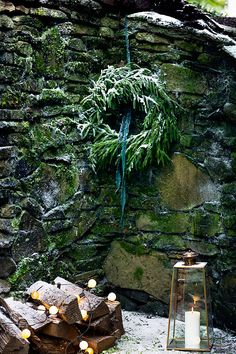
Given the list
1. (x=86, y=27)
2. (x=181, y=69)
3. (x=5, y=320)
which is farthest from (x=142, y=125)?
(x=5, y=320)

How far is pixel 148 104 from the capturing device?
3762mm

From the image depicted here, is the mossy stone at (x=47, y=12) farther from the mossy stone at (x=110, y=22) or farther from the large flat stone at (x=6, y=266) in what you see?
the large flat stone at (x=6, y=266)

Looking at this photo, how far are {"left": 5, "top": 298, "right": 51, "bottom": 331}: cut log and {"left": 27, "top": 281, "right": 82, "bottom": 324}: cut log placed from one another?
8 centimetres

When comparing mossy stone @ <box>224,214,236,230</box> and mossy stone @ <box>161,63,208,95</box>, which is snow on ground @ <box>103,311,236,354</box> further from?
mossy stone @ <box>161,63,208,95</box>

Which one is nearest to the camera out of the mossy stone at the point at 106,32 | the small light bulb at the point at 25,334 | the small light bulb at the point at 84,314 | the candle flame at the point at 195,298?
the small light bulb at the point at 25,334

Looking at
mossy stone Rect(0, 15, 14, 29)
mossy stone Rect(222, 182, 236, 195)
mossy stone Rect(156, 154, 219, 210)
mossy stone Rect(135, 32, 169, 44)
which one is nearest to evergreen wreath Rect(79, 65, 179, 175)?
mossy stone Rect(156, 154, 219, 210)

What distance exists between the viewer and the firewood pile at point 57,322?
2.71 metres

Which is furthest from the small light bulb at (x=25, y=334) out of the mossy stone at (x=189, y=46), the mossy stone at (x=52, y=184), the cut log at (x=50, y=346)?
the mossy stone at (x=189, y=46)

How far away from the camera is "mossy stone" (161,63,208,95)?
12.4 feet

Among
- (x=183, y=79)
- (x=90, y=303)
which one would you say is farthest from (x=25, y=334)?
(x=183, y=79)

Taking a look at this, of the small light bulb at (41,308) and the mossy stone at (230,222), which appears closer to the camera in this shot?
the small light bulb at (41,308)

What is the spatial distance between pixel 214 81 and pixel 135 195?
0.97 meters

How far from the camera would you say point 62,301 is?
2.96m

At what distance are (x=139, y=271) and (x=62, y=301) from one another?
99 centimetres
